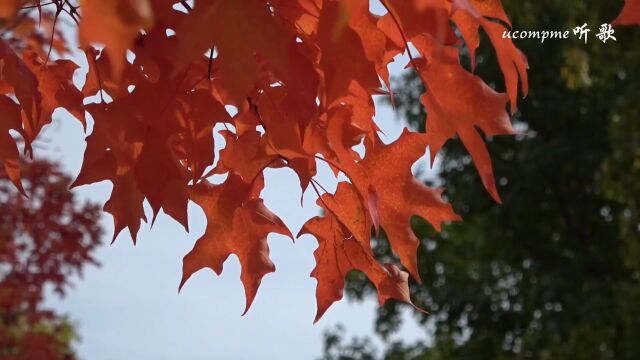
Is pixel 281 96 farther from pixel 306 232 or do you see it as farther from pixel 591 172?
pixel 591 172

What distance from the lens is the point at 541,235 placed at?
42.2ft

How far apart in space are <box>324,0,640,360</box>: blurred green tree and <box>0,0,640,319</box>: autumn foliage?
9271 millimetres

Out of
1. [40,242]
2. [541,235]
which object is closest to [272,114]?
[40,242]

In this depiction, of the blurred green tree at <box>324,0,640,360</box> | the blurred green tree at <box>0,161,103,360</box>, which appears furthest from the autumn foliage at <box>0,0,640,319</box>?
the blurred green tree at <box>324,0,640,360</box>

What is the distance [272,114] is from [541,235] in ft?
38.0

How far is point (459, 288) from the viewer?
12883 mm

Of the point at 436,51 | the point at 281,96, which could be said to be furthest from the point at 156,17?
the point at 436,51

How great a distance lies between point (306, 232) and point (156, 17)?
533mm

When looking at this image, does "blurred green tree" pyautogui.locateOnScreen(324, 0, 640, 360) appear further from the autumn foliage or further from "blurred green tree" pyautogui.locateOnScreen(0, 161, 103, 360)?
the autumn foliage

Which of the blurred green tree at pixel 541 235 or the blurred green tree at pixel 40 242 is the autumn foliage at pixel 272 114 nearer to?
the blurred green tree at pixel 40 242

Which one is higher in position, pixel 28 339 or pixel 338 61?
pixel 338 61

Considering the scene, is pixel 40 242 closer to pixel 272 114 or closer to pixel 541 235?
pixel 272 114

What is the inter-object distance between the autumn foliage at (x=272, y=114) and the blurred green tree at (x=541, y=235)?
9.27m

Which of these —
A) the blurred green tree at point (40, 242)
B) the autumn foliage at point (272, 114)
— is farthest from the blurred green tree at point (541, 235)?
the autumn foliage at point (272, 114)
